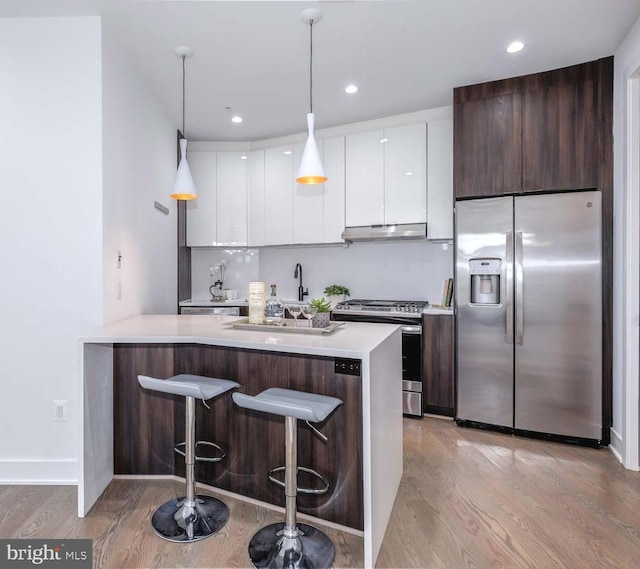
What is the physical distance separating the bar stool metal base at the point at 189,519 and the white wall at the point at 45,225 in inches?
30.3

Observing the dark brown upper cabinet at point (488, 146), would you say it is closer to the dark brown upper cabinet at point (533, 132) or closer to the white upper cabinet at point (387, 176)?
the dark brown upper cabinet at point (533, 132)

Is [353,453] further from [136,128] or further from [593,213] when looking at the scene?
[136,128]

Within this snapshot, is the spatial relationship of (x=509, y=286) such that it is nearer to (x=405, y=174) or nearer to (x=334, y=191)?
(x=405, y=174)

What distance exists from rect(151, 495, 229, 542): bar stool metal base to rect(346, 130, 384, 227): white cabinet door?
8.96 feet

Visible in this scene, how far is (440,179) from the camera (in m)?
3.61

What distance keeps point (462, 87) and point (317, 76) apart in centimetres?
119

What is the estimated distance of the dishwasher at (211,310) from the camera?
13.4 feet

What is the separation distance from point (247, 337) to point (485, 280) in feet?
6.78

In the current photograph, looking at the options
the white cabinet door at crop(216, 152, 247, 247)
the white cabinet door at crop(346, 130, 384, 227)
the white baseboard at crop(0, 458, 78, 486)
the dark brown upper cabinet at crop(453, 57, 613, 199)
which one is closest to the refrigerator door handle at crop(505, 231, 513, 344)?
the dark brown upper cabinet at crop(453, 57, 613, 199)

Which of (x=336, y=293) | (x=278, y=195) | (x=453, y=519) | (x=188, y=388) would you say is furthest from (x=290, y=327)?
(x=278, y=195)

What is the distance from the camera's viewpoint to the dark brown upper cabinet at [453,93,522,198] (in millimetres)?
3051

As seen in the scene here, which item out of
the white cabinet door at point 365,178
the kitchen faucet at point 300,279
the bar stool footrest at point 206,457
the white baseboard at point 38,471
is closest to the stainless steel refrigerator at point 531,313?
the white cabinet door at point 365,178

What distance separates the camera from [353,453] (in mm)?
1878

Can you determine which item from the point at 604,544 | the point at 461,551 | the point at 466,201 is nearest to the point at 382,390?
the point at 461,551
